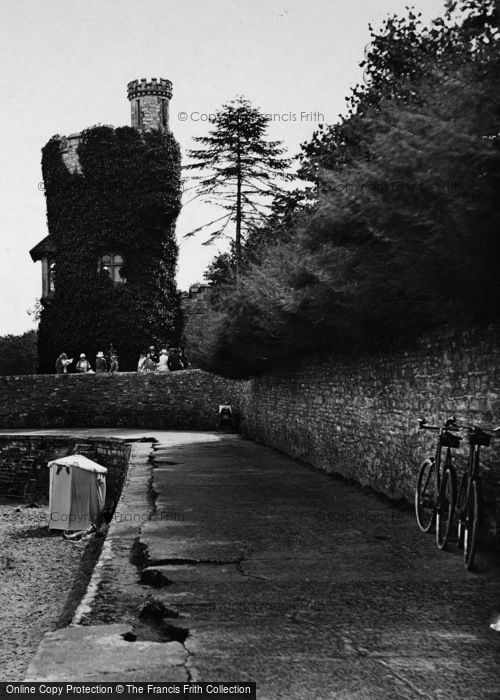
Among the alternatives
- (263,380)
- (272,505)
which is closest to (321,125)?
(263,380)

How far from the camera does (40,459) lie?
76.3 feet

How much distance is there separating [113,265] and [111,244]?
81cm

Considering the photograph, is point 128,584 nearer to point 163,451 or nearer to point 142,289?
point 163,451

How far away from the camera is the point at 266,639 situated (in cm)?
Result: 423

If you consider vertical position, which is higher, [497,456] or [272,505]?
[497,456]

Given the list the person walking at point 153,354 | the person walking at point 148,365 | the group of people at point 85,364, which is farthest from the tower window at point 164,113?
the person walking at point 148,365

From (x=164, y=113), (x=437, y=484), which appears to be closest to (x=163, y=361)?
(x=164, y=113)

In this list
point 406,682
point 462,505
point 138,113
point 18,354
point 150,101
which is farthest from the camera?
point 18,354

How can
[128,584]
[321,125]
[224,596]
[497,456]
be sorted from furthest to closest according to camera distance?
[321,125], [497,456], [128,584], [224,596]

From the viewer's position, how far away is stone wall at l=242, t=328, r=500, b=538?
6844mm

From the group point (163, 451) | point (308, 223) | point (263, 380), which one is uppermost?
point (308, 223)

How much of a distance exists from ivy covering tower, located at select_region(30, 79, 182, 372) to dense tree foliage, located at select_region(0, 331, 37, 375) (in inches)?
1456

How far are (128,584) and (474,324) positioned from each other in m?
3.57

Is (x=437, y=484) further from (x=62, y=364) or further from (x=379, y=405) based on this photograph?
(x=62, y=364)
